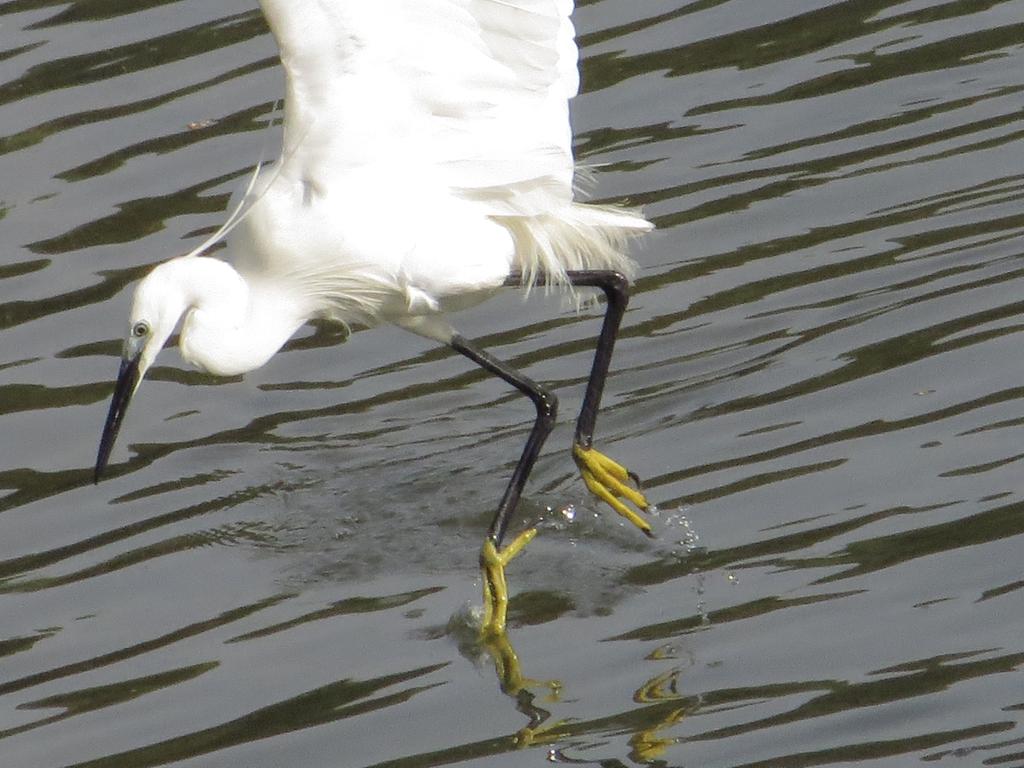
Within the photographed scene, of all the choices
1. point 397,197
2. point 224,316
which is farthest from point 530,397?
point 224,316

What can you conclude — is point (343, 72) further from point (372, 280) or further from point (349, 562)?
point (349, 562)

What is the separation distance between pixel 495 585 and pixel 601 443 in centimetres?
108

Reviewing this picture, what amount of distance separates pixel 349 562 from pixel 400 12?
1727mm

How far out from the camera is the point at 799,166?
8.18m

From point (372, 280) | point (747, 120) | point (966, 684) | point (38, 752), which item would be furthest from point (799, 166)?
point (38, 752)

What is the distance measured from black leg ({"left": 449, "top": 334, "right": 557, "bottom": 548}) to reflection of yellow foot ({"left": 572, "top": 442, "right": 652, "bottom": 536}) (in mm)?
131

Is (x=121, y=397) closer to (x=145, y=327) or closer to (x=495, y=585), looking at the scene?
(x=145, y=327)

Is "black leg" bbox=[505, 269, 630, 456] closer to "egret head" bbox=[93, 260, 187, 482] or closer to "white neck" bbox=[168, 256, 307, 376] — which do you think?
"white neck" bbox=[168, 256, 307, 376]

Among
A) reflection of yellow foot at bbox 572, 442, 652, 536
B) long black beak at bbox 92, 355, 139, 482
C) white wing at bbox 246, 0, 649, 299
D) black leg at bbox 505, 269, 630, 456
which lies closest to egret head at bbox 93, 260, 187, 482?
long black beak at bbox 92, 355, 139, 482

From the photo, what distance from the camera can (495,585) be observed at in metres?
6.02

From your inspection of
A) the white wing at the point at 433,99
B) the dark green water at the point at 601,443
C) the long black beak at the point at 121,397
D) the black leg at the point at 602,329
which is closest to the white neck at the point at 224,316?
the long black beak at the point at 121,397

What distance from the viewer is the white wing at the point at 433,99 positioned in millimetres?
6008

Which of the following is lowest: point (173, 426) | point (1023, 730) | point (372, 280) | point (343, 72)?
point (1023, 730)

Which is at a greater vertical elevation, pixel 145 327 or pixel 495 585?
pixel 145 327
